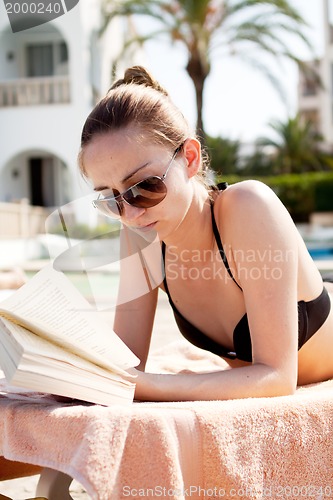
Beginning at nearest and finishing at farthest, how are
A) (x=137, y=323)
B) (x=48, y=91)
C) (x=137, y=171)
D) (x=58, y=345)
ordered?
1. (x=58, y=345)
2. (x=137, y=171)
3. (x=137, y=323)
4. (x=48, y=91)

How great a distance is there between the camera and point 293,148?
2969cm

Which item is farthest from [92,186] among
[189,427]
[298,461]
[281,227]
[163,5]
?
[163,5]

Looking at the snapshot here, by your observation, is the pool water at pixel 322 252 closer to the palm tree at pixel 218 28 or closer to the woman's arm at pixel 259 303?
the palm tree at pixel 218 28

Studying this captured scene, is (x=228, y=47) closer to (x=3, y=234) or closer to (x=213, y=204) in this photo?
(x=3, y=234)

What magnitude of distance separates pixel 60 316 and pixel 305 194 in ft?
78.3

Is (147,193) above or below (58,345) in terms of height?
above

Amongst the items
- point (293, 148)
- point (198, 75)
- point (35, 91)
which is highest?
point (198, 75)

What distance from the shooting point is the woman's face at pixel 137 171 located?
1.59m

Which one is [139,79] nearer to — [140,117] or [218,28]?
[140,117]

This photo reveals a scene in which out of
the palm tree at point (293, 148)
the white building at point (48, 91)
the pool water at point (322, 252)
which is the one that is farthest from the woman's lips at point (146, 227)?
the palm tree at point (293, 148)

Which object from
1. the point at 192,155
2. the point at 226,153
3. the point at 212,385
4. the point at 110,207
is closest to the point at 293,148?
the point at 226,153

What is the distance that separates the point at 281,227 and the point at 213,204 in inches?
10.6

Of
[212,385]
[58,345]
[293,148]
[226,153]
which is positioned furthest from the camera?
[293,148]

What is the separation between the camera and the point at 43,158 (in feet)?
62.8
